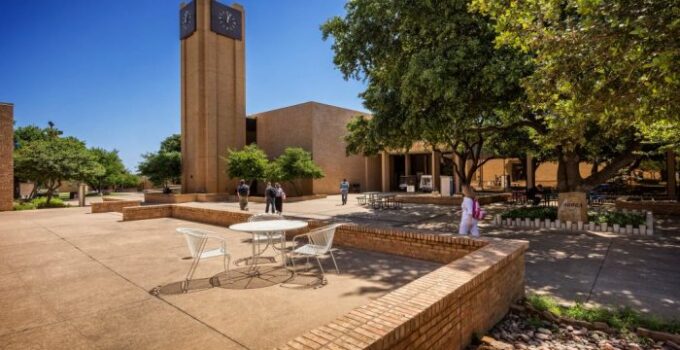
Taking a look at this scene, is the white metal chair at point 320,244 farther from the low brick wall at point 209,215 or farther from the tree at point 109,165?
the tree at point 109,165

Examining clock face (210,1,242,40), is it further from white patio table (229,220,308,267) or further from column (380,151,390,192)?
white patio table (229,220,308,267)

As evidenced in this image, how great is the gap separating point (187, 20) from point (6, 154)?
18.2m

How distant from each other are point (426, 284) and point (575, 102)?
3.65m

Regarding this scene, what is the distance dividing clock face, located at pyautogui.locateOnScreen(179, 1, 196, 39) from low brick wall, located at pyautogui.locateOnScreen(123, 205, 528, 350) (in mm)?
31404

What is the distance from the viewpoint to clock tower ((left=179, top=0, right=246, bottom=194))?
→ 97.4ft

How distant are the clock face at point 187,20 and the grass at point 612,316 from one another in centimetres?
3301

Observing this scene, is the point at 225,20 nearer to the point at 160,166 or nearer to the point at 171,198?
the point at 160,166

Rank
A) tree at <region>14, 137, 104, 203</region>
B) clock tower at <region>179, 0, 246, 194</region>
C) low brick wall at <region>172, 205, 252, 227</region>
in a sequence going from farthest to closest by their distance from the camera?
1. clock tower at <region>179, 0, 246, 194</region>
2. tree at <region>14, 137, 104, 203</region>
3. low brick wall at <region>172, 205, 252, 227</region>

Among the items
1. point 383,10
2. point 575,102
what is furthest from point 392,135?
point 575,102

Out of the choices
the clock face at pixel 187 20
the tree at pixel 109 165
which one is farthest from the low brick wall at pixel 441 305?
the tree at pixel 109 165

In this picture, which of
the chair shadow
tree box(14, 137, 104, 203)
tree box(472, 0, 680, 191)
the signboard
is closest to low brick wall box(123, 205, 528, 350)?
the chair shadow

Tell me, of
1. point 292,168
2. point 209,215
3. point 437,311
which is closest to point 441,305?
point 437,311

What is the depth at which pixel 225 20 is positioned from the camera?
102 ft

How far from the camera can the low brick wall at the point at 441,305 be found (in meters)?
2.42
